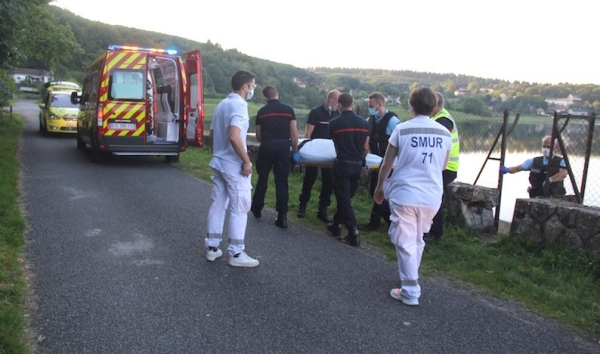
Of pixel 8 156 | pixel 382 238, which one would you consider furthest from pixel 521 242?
pixel 8 156

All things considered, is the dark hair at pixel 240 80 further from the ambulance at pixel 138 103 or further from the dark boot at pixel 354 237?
the ambulance at pixel 138 103

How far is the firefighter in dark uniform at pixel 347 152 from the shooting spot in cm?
583

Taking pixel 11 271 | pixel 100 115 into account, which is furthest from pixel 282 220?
pixel 100 115

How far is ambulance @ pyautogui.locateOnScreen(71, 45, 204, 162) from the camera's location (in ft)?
35.3

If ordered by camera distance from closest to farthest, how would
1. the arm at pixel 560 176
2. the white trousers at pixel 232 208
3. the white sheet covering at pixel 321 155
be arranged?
the white trousers at pixel 232 208 → the white sheet covering at pixel 321 155 → the arm at pixel 560 176

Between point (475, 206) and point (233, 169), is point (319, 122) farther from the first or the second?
point (233, 169)

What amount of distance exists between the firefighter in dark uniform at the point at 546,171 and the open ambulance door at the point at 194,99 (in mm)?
6508

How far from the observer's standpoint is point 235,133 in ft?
15.5

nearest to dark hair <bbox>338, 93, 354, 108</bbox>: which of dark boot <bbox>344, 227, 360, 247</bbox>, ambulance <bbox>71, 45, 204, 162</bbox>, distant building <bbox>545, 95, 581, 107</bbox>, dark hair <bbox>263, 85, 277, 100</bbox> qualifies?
dark hair <bbox>263, 85, 277, 100</bbox>

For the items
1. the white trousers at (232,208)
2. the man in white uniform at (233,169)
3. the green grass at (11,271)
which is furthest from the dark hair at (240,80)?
the green grass at (11,271)

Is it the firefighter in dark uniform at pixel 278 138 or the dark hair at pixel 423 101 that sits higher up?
the dark hair at pixel 423 101

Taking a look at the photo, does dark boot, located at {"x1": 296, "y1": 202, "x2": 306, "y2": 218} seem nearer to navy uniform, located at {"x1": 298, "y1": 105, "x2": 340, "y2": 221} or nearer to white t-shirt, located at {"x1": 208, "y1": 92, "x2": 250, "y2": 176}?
navy uniform, located at {"x1": 298, "y1": 105, "x2": 340, "y2": 221}

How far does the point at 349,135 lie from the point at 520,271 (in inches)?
88.8

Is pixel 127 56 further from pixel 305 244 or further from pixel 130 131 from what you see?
pixel 305 244
